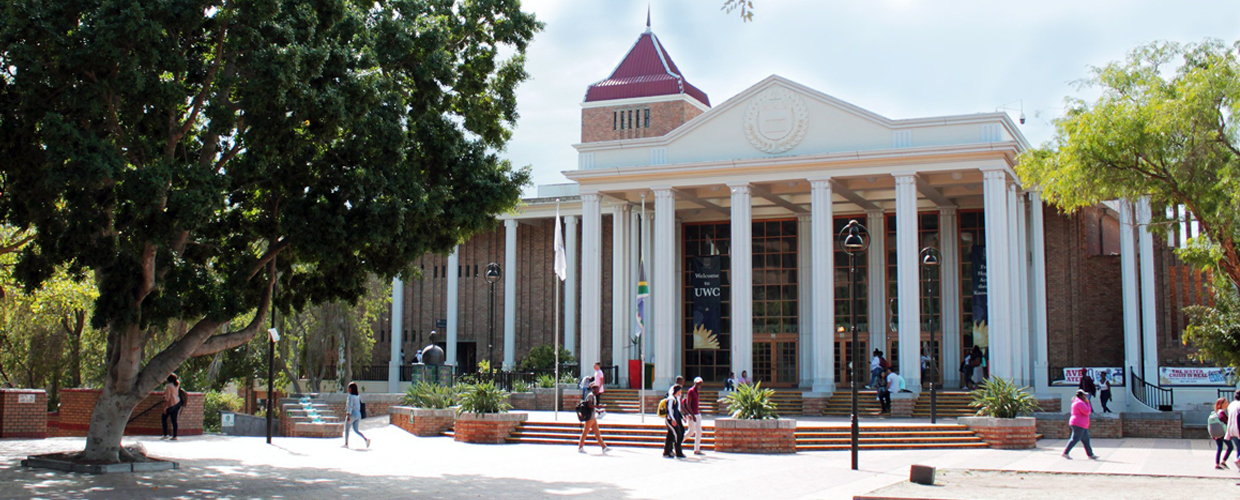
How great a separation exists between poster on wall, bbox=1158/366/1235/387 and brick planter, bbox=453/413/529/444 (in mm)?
19901

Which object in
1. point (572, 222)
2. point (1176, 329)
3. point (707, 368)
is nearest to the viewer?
point (1176, 329)

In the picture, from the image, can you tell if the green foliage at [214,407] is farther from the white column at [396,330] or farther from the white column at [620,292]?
the white column at [620,292]

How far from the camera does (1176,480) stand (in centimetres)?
1622

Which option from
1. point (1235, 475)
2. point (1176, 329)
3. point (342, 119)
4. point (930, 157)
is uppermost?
point (930, 157)

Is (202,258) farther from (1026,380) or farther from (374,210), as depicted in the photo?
(1026,380)

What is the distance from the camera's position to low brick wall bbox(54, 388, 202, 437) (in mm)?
25794

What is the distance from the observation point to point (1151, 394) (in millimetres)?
32219

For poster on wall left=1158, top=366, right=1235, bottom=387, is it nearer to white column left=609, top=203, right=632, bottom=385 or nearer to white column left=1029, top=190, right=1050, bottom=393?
white column left=1029, top=190, right=1050, bottom=393

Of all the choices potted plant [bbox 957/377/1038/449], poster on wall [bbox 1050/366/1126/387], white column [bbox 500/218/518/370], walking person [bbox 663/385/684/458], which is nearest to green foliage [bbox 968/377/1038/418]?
potted plant [bbox 957/377/1038/449]

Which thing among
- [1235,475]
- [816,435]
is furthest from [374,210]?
[1235,475]

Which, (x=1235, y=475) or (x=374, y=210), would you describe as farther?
(x=1235, y=475)

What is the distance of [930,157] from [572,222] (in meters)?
16.2

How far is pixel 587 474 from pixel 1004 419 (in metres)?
10.3

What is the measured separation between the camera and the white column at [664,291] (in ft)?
114
